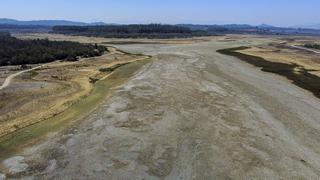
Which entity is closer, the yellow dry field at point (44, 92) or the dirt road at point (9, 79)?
the yellow dry field at point (44, 92)

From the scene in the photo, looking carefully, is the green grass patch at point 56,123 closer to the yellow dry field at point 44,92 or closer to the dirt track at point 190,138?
the yellow dry field at point 44,92

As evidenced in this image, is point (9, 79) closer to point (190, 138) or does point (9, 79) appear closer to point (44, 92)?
point (44, 92)

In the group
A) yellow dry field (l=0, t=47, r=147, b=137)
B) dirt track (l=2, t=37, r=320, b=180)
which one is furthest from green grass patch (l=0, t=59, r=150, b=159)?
dirt track (l=2, t=37, r=320, b=180)

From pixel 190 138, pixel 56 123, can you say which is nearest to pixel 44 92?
pixel 56 123

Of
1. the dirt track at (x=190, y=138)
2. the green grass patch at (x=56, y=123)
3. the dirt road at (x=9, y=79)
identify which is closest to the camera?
the dirt track at (x=190, y=138)

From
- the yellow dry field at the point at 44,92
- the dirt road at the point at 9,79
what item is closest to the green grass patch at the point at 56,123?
the yellow dry field at the point at 44,92

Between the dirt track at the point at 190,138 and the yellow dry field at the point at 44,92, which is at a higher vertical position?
the dirt track at the point at 190,138

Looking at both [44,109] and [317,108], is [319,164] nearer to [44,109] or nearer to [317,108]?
[317,108]

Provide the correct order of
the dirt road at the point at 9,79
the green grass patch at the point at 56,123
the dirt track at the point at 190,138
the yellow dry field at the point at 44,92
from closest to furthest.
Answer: the dirt track at the point at 190,138 → the green grass patch at the point at 56,123 → the yellow dry field at the point at 44,92 → the dirt road at the point at 9,79

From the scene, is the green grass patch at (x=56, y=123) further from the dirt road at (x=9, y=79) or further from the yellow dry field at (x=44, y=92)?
the dirt road at (x=9, y=79)

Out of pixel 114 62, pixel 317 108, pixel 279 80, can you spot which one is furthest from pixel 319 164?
pixel 114 62
